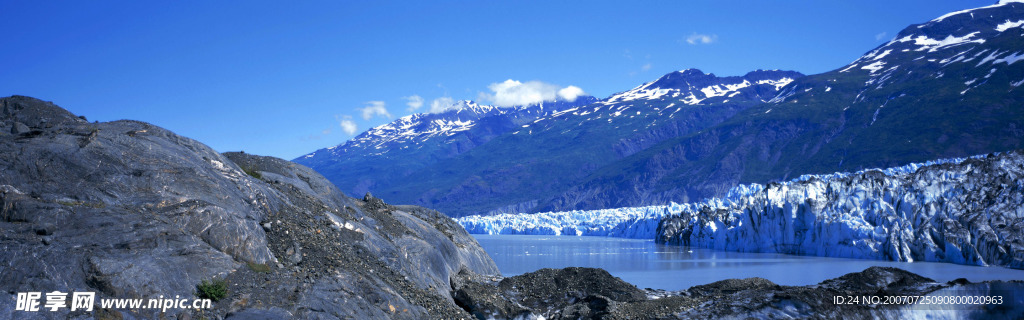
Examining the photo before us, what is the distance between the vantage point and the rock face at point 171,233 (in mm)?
10891

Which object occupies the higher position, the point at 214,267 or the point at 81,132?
the point at 81,132

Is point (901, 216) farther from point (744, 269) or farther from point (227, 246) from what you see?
point (227, 246)

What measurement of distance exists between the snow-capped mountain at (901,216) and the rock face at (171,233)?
4369cm

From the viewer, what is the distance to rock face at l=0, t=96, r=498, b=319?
35.7ft

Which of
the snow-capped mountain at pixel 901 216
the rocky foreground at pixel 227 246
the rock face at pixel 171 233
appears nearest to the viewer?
the rock face at pixel 171 233

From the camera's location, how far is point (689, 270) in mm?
49719

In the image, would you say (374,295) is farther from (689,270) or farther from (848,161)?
(848,161)

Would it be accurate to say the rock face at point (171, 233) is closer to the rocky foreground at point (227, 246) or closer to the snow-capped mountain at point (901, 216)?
the rocky foreground at point (227, 246)

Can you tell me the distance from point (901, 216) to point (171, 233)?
54725mm

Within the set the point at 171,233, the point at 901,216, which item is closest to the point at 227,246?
the point at 171,233

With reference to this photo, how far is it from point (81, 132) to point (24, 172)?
1948 millimetres

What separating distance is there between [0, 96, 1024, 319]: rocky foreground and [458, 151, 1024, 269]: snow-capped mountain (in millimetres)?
30927

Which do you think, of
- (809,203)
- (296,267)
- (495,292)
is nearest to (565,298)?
(495,292)

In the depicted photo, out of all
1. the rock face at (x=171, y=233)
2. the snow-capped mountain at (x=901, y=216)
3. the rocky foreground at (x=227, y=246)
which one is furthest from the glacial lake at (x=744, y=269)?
the rock face at (x=171, y=233)
